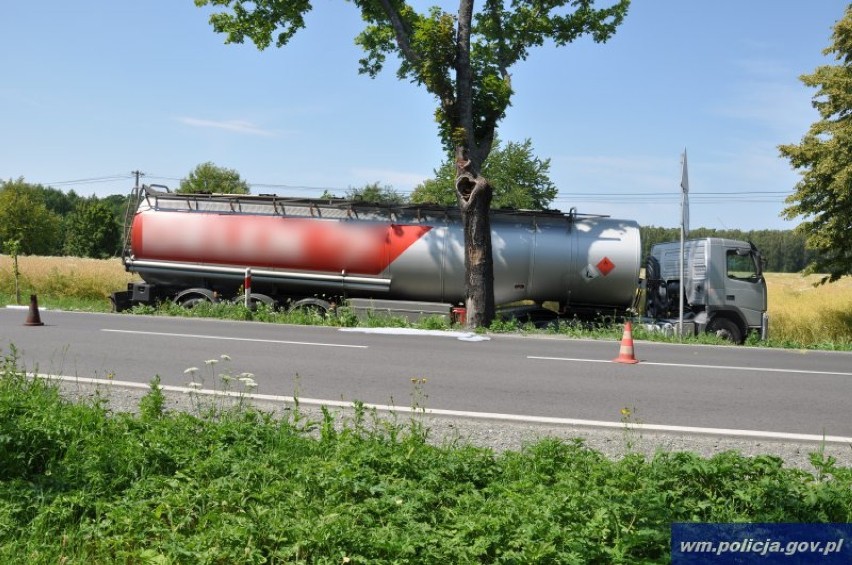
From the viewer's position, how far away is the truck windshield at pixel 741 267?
1708 centimetres

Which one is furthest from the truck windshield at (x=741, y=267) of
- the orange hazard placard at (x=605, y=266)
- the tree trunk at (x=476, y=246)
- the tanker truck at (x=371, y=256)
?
the tree trunk at (x=476, y=246)

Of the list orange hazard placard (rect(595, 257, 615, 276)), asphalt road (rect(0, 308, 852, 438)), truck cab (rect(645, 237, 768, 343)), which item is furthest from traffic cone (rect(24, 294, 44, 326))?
truck cab (rect(645, 237, 768, 343))

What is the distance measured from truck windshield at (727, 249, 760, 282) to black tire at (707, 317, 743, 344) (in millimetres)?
1077

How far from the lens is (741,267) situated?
17.2 metres

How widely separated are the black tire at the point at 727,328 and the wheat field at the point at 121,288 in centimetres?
621

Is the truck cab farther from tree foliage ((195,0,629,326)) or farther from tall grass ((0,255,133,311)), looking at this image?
tall grass ((0,255,133,311))

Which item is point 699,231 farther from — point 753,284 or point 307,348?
point 307,348

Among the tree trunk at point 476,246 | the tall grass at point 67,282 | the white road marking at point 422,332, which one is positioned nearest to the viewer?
the white road marking at point 422,332

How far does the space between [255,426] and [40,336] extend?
8.30 m

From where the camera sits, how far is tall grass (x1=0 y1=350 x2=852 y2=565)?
3682mm

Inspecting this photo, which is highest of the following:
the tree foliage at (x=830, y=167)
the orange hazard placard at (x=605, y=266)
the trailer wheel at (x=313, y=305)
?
the tree foliage at (x=830, y=167)

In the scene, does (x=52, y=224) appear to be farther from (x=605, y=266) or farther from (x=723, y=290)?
(x=723, y=290)

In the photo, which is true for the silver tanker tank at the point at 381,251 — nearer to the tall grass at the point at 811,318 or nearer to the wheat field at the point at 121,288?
the wheat field at the point at 121,288

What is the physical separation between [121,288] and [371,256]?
15.0 metres
